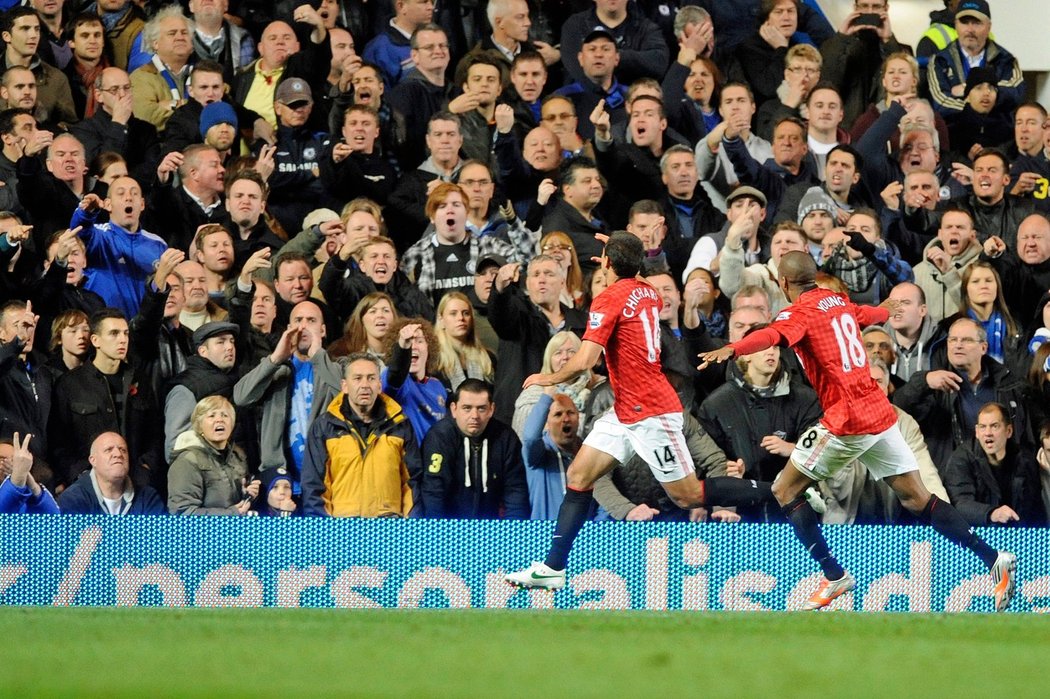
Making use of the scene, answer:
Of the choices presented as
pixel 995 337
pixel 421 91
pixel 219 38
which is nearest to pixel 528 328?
pixel 421 91

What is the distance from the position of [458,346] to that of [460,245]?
0.88 m

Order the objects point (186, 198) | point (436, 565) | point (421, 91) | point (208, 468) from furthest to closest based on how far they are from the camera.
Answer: point (421, 91), point (186, 198), point (208, 468), point (436, 565)

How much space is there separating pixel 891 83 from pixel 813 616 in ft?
22.0

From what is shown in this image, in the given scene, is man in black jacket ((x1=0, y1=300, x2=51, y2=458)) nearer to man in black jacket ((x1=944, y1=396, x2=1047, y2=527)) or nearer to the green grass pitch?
the green grass pitch

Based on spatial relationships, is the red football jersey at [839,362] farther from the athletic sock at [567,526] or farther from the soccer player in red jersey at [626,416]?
the athletic sock at [567,526]

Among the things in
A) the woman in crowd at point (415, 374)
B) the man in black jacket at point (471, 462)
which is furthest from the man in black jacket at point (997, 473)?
the woman in crowd at point (415, 374)

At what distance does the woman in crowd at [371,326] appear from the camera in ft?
34.0

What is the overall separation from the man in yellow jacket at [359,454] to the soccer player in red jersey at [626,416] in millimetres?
1676

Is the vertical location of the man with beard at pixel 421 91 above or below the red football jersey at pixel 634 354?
above

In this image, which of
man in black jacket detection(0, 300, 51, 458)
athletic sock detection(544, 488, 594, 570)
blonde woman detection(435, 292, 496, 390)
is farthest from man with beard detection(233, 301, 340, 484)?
athletic sock detection(544, 488, 594, 570)

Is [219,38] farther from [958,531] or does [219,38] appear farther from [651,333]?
[958,531]

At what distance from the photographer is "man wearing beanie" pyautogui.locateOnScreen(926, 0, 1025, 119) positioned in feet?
46.3

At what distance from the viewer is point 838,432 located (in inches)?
334

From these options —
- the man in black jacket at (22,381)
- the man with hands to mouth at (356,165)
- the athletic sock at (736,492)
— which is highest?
the man with hands to mouth at (356,165)
